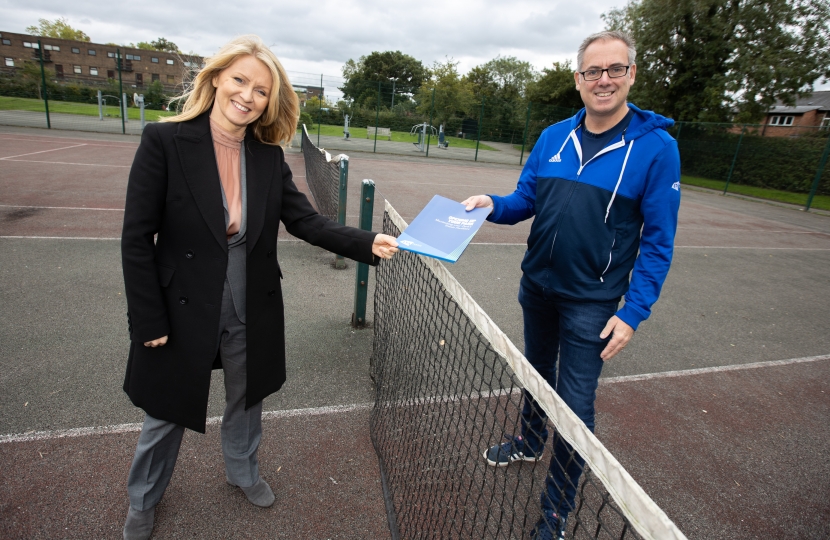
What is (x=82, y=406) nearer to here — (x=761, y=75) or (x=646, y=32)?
(x=761, y=75)

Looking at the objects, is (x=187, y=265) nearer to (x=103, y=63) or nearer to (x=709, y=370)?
(x=709, y=370)

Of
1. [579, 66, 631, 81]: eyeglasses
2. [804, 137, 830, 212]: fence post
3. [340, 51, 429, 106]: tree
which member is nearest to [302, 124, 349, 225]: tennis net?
[579, 66, 631, 81]: eyeglasses

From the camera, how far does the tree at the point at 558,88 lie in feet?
115

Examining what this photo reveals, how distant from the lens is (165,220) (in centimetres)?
193

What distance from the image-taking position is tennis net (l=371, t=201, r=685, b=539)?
1.42m

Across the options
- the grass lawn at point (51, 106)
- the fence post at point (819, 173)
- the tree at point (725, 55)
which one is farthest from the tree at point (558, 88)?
the grass lawn at point (51, 106)

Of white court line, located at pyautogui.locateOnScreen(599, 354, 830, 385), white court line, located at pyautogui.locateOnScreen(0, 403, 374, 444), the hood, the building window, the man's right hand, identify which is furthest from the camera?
the building window

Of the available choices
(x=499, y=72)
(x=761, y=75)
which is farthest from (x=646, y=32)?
(x=499, y=72)

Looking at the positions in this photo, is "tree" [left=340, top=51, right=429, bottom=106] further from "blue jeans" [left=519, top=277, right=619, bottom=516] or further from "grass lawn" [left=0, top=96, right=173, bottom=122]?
"blue jeans" [left=519, top=277, right=619, bottom=516]

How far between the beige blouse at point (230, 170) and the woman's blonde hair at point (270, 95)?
105mm

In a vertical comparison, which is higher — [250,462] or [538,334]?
[538,334]

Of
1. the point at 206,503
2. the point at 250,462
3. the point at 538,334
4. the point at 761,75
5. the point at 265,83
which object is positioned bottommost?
the point at 206,503

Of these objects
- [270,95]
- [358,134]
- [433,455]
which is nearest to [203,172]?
[270,95]

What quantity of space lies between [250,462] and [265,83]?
1885mm
